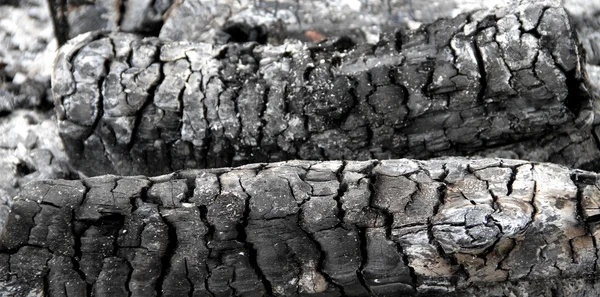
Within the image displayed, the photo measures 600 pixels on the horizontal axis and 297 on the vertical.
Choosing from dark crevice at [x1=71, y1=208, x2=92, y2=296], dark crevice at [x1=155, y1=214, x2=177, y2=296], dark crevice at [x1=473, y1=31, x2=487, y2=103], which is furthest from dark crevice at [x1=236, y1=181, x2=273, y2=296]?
dark crevice at [x1=473, y1=31, x2=487, y2=103]

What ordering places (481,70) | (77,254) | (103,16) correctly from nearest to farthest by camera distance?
(77,254) → (481,70) → (103,16)

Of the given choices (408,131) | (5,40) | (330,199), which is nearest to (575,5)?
(408,131)

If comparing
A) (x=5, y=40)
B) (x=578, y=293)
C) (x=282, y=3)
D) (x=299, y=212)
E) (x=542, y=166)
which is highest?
(x=282, y=3)

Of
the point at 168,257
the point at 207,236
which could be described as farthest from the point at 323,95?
the point at 168,257

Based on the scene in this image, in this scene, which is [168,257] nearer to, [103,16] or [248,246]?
[248,246]

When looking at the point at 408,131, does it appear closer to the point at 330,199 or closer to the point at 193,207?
the point at 330,199

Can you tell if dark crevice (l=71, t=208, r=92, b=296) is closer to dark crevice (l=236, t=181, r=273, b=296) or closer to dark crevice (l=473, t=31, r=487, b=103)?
dark crevice (l=236, t=181, r=273, b=296)

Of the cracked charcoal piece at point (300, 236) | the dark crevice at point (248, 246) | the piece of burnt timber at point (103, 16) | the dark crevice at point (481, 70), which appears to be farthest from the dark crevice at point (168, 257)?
the piece of burnt timber at point (103, 16)

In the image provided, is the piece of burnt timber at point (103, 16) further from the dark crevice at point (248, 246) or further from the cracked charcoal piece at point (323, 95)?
the dark crevice at point (248, 246)
